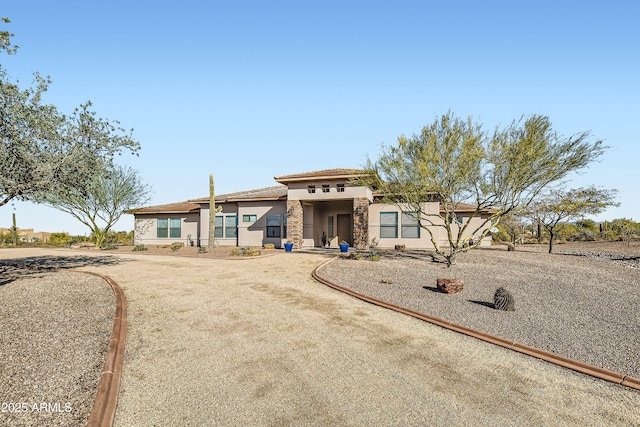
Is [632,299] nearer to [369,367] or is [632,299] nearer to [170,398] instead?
[369,367]

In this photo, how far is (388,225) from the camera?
22266 mm

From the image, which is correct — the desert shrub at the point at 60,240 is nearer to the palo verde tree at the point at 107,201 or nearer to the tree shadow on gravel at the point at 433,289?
the palo verde tree at the point at 107,201

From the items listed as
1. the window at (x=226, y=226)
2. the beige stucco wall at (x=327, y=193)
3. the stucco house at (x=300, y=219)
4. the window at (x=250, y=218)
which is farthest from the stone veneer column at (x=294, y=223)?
the window at (x=226, y=226)

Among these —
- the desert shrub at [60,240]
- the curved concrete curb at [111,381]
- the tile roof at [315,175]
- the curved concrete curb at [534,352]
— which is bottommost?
the curved concrete curb at [534,352]

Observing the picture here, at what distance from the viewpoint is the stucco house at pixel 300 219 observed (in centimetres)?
2116

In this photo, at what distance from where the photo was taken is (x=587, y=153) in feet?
44.6

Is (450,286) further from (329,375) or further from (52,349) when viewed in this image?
(52,349)

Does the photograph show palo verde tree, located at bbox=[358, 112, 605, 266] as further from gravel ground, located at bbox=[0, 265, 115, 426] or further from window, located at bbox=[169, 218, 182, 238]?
window, located at bbox=[169, 218, 182, 238]

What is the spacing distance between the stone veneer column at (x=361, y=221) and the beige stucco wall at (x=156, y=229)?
50.1 feet

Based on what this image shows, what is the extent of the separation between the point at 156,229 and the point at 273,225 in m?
12.7

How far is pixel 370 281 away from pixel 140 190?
1091 inches

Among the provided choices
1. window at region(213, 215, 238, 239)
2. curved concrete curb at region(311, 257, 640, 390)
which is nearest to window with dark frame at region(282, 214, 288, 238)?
window at region(213, 215, 238, 239)

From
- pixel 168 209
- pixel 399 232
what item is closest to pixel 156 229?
pixel 168 209

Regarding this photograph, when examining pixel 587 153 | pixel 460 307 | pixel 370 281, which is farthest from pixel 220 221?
pixel 587 153
